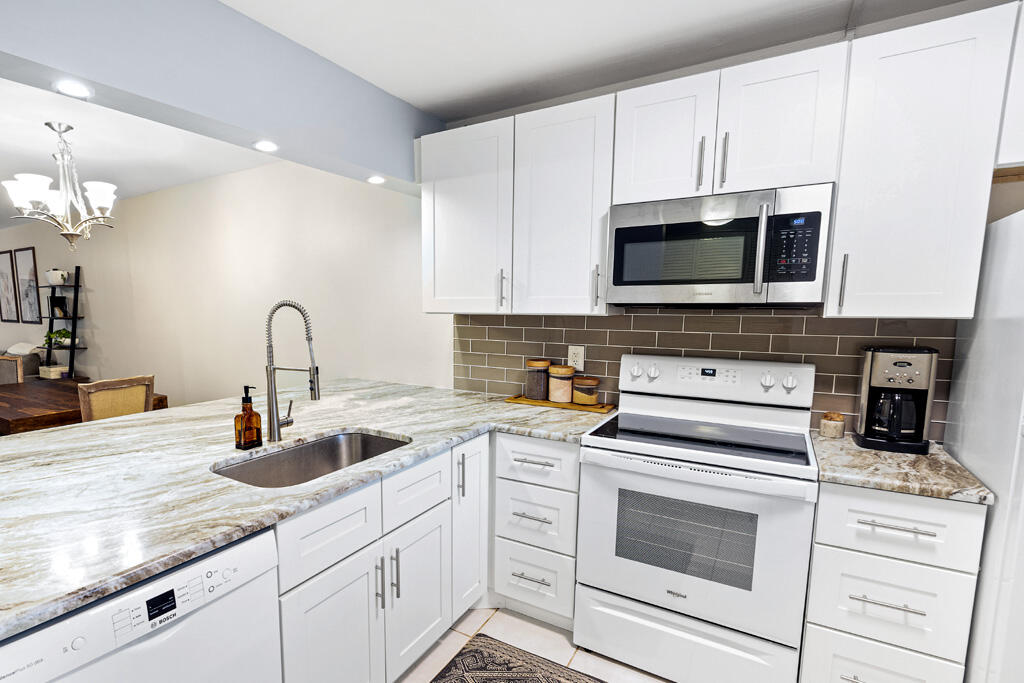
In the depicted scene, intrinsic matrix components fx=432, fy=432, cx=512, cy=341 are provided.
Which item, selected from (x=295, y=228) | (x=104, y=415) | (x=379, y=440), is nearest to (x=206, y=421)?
(x=379, y=440)

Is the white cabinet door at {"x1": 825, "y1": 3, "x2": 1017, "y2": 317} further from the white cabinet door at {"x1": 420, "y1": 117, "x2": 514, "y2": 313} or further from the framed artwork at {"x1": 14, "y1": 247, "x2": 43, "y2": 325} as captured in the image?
the framed artwork at {"x1": 14, "y1": 247, "x2": 43, "y2": 325}

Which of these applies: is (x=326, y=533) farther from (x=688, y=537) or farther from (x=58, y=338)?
(x=58, y=338)

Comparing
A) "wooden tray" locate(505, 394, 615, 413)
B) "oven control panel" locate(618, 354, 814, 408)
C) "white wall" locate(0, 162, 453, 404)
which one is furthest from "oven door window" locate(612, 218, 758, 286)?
"white wall" locate(0, 162, 453, 404)

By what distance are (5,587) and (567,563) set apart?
5.31ft

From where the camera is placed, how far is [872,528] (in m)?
1.33

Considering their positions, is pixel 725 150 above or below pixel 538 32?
below

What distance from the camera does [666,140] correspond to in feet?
5.61

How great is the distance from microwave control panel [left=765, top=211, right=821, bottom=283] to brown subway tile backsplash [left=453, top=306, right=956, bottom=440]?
0.96 ft

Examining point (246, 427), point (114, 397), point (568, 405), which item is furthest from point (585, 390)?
point (114, 397)

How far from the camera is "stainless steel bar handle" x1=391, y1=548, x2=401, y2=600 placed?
1.46m

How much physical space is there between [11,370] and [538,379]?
513cm

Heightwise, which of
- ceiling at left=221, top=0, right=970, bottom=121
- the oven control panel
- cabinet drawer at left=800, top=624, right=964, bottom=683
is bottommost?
cabinet drawer at left=800, top=624, right=964, bottom=683

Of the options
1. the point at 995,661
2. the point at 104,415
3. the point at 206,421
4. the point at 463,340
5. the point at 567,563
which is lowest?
the point at 567,563

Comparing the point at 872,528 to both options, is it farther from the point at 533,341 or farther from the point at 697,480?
the point at 533,341
